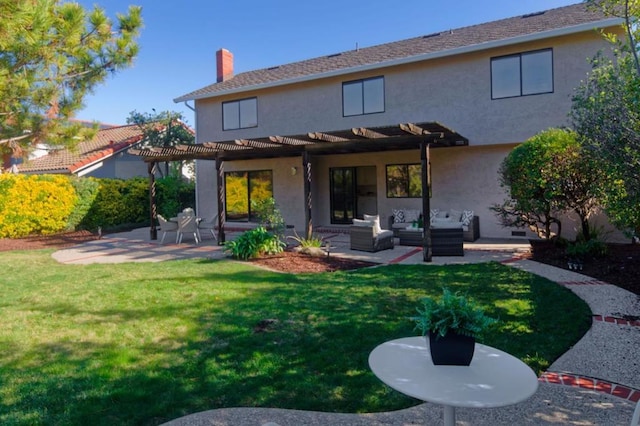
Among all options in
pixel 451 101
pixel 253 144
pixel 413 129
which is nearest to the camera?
pixel 413 129

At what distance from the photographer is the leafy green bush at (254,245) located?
32.9ft

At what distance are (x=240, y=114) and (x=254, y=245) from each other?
9.41 m

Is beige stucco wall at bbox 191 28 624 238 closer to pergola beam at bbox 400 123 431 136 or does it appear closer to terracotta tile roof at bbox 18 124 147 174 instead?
pergola beam at bbox 400 123 431 136

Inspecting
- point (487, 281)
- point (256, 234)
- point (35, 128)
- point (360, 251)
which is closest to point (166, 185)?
point (35, 128)

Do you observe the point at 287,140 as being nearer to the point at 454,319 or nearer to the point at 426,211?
the point at 426,211

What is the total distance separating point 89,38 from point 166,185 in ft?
28.7

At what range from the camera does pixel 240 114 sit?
17.8 meters

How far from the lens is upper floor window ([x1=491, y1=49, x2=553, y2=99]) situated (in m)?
12.0

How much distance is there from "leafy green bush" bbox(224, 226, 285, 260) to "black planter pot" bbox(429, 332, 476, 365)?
7932 mm

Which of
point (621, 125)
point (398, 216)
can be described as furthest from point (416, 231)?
point (621, 125)

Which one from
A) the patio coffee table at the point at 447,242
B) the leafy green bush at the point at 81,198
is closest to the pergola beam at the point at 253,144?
the patio coffee table at the point at 447,242

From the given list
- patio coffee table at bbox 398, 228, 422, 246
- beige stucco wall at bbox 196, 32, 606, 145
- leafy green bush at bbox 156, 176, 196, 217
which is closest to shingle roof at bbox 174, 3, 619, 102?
beige stucco wall at bbox 196, 32, 606, 145

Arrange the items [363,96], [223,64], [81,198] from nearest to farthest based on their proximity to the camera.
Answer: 1. [363,96]
2. [81,198]
3. [223,64]

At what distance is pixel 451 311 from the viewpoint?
2.37m
